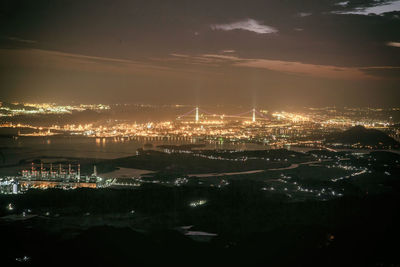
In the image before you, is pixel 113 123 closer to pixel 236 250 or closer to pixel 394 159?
pixel 394 159

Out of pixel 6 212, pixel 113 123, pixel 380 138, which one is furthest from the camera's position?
pixel 113 123

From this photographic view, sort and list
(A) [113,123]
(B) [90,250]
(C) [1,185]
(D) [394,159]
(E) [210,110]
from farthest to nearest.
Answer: (E) [210,110] → (A) [113,123] → (D) [394,159] → (C) [1,185] → (B) [90,250]

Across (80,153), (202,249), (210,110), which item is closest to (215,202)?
(202,249)

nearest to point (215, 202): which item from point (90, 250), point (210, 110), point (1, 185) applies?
point (90, 250)

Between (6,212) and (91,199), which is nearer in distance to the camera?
(6,212)

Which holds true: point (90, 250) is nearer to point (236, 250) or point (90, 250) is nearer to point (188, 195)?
point (236, 250)

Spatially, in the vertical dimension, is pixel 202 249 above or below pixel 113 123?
below
